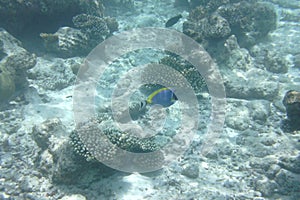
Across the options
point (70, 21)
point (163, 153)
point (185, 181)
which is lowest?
point (185, 181)

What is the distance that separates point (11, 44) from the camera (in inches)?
281

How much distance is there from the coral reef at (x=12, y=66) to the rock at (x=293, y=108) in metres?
6.78

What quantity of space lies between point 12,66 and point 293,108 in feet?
23.5

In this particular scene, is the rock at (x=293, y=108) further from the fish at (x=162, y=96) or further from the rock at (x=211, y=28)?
the rock at (x=211, y=28)

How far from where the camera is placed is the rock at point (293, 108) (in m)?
4.79

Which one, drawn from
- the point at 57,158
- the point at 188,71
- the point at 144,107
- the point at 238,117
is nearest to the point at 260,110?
the point at 238,117

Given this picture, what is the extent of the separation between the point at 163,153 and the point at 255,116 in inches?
116

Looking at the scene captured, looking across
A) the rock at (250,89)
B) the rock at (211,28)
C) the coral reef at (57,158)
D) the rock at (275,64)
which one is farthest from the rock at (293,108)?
the rock at (275,64)

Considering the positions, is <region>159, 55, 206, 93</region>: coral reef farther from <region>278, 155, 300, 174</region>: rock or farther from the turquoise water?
<region>278, 155, 300, 174</region>: rock

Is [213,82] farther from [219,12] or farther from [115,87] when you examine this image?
[219,12]

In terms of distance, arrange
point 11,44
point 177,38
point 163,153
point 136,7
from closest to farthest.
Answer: point 163,153, point 11,44, point 177,38, point 136,7

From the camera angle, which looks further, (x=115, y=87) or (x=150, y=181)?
(x=115, y=87)

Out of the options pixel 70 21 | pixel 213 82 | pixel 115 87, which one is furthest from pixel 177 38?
pixel 70 21

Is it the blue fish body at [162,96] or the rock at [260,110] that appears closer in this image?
the blue fish body at [162,96]
